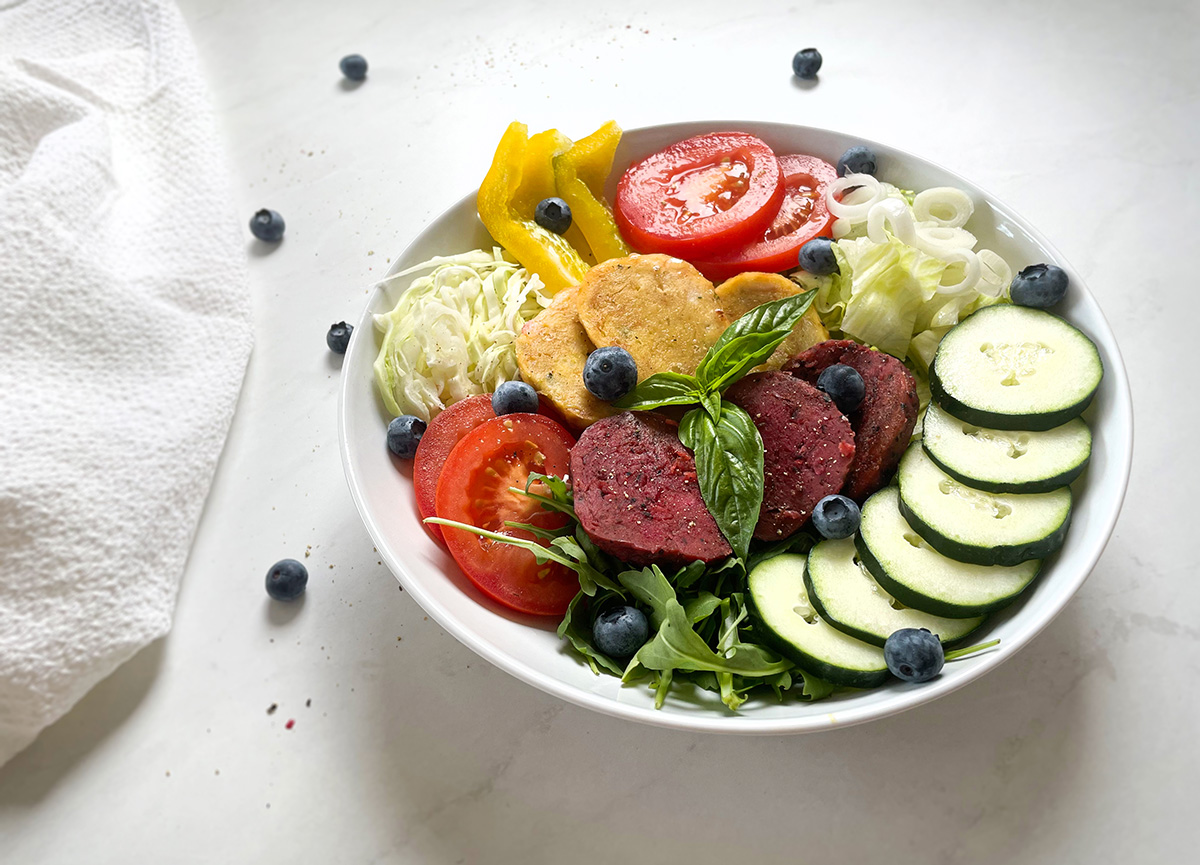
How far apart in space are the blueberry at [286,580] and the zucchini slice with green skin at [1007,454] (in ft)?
6.13

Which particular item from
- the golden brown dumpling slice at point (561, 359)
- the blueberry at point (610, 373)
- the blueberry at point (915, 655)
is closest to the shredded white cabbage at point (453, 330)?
the golden brown dumpling slice at point (561, 359)

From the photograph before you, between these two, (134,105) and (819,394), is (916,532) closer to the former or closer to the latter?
(819,394)

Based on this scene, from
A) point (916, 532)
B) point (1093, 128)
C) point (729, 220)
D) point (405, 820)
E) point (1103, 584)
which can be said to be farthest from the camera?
point (1093, 128)

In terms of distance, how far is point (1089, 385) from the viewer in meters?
2.32

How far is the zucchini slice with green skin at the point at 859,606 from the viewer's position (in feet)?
6.90

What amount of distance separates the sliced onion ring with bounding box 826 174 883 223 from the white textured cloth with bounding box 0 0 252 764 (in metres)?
2.12

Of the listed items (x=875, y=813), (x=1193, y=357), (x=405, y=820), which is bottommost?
(x=405, y=820)

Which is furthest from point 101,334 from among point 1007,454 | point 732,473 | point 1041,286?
point 1041,286

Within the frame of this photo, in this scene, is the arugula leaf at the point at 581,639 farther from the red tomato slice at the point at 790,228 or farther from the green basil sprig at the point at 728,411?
the red tomato slice at the point at 790,228

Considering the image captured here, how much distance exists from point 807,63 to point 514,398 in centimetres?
231

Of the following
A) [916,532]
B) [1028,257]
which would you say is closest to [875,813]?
[916,532]

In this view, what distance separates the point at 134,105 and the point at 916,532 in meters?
3.52

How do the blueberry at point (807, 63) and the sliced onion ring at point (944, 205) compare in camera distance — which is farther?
the blueberry at point (807, 63)

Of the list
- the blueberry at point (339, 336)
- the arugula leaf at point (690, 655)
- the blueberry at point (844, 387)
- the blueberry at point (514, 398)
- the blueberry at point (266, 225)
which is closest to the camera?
the arugula leaf at point (690, 655)
